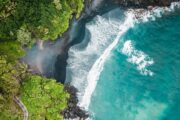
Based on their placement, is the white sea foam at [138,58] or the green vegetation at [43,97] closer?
the green vegetation at [43,97]

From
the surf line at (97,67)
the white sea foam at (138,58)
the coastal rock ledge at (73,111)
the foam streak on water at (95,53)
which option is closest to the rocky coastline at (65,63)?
the coastal rock ledge at (73,111)

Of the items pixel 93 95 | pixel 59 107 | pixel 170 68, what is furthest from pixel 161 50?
pixel 59 107

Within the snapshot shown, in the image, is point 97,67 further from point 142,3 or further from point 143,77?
point 142,3

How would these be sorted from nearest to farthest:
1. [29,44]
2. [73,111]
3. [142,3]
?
[73,111] < [29,44] < [142,3]

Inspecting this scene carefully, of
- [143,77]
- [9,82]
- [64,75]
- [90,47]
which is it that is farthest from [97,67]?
[9,82]

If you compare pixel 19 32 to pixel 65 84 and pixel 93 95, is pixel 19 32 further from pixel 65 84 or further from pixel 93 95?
pixel 93 95

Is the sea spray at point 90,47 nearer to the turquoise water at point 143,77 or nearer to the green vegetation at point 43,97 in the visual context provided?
the turquoise water at point 143,77

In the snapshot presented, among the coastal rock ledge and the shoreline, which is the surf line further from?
the shoreline
